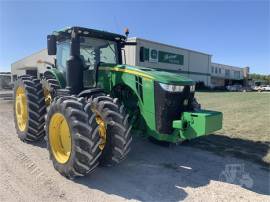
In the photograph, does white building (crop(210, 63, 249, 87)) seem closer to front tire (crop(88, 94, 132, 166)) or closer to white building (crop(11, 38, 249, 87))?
white building (crop(11, 38, 249, 87))

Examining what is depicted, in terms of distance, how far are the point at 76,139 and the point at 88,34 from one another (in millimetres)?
2696

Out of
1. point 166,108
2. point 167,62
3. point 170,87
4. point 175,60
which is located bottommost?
point 166,108

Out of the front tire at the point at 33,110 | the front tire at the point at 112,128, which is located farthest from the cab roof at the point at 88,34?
the front tire at the point at 112,128

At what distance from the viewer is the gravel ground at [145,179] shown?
425cm

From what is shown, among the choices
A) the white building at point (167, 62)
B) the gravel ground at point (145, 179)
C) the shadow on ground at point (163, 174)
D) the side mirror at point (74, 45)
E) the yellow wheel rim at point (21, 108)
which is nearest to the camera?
the gravel ground at point (145, 179)

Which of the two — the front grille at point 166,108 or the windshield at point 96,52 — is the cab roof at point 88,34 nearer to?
the windshield at point 96,52

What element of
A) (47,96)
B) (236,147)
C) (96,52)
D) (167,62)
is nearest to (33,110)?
(47,96)

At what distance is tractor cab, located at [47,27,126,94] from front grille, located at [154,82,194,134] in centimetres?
175

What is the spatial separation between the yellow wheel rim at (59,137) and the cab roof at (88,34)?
199 centimetres

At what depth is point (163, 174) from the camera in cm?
508

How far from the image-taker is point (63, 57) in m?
6.77

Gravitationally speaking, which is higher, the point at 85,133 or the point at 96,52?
the point at 96,52

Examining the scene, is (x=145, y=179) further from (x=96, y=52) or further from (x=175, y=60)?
(x=175, y=60)

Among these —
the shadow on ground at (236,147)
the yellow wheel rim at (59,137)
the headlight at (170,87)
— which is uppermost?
the headlight at (170,87)
